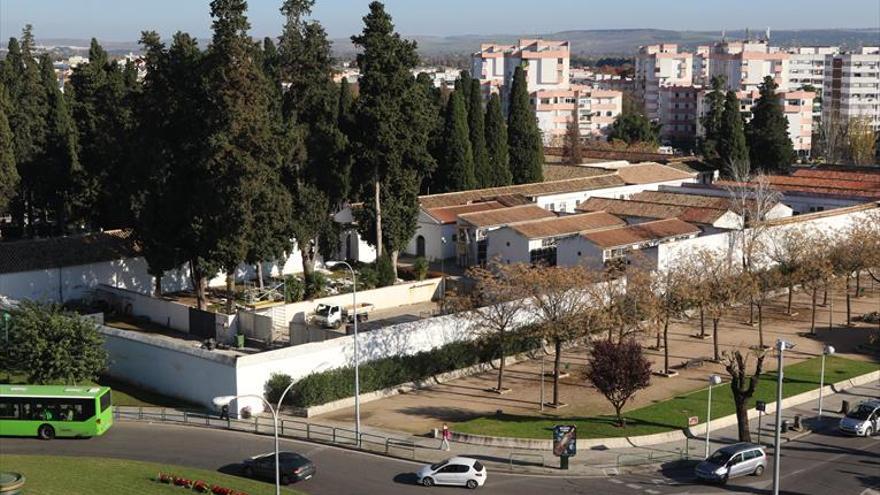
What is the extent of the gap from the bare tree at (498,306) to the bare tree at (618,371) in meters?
5.99

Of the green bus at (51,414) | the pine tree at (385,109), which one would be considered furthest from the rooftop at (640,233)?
the green bus at (51,414)

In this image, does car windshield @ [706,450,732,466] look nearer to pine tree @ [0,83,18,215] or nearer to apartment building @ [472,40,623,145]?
pine tree @ [0,83,18,215]

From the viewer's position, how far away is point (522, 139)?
7869cm

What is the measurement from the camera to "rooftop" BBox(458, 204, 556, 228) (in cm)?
6331

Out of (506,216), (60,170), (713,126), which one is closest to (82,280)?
Result: (60,170)

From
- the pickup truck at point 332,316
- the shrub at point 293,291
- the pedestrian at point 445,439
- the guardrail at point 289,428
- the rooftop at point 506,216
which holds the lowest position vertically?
the guardrail at point 289,428

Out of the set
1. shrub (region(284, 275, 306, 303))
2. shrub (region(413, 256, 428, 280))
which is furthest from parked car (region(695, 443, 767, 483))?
shrub (region(413, 256, 428, 280))

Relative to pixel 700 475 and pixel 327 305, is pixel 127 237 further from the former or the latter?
pixel 700 475

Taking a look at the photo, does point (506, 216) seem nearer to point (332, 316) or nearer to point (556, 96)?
point (332, 316)

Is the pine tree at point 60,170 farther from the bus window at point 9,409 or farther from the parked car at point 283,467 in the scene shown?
the parked car at point 283,467

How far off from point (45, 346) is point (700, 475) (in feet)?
74.3

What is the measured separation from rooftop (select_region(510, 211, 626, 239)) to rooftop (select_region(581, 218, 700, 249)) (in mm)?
2318

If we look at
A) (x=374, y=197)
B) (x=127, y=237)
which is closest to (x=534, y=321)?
(x=374, y=197)

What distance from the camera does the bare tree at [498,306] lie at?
41812 millimetres
